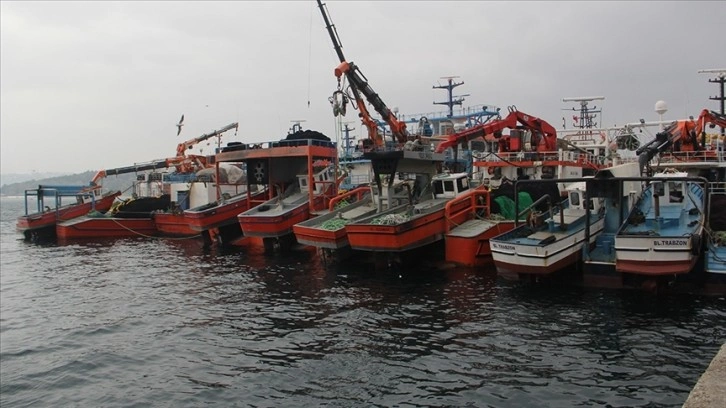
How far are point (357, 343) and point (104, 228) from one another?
112 ft

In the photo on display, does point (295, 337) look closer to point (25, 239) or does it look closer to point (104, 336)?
point (104, 336)

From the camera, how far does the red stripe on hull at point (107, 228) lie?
4162 centimetres

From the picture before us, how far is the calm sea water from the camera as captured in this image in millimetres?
10844

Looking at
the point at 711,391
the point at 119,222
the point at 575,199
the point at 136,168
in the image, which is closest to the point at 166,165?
the point at 136,168

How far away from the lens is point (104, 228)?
42.2 meters

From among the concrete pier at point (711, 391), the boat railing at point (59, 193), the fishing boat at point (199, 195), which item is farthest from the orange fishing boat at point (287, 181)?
the concrete pier at point (711, 391)

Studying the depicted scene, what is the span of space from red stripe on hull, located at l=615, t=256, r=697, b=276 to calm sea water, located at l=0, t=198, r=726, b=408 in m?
0.87

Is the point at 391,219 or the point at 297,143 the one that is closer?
the point at 391,219

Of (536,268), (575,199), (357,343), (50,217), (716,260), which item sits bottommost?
(357,343)

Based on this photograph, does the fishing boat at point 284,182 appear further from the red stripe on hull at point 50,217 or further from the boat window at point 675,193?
the red stripe on hull at point 50,217

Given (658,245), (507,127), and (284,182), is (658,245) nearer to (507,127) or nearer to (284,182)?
(507,127)

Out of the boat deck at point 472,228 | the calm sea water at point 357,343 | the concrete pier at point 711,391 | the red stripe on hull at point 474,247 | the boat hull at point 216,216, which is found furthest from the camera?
the boat hull at point 216,216

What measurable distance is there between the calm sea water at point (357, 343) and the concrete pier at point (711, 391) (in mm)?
3104

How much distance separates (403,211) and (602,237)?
369 inches
